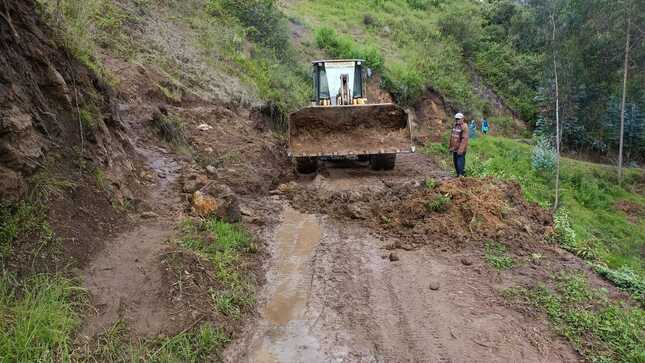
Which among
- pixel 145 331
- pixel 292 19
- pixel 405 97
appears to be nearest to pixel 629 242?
Answer: pixel 405 97

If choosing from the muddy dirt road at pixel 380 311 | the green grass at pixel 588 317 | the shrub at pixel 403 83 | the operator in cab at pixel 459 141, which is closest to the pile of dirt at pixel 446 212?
the muddy dirt road at pixel 380 311

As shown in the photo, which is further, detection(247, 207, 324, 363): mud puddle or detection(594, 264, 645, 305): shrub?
detection(594, 264, 645, 305): shrub

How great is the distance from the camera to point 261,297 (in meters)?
5.49

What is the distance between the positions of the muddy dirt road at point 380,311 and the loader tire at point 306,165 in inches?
150

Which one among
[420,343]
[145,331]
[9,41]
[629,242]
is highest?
[9,41]

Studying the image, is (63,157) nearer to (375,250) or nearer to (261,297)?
(261,297)

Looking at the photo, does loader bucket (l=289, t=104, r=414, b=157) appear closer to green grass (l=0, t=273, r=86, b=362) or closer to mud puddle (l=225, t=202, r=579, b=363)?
mud puddle (l=225, t=202, r=579, b=363)

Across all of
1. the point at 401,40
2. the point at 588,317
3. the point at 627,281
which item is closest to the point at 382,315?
the point at 588,317

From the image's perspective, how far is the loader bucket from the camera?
35.3 ft

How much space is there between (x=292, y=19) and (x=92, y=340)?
25.7 meters

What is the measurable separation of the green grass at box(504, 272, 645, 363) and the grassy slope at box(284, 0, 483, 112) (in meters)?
19.4

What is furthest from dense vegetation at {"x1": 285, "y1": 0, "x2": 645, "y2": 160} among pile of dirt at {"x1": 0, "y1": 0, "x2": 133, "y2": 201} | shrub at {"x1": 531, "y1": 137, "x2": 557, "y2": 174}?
pile of dirt at {"x1": 0, "y1": 0, "x2": 133, "y2": 201}

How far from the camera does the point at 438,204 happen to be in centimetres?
749

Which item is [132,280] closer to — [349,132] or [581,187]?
[349,132]
